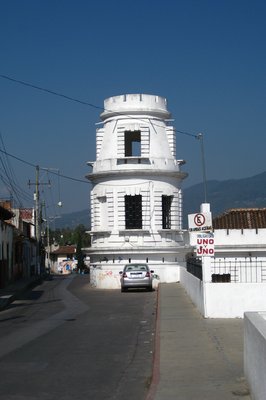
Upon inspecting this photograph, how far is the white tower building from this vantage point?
40.8 meters

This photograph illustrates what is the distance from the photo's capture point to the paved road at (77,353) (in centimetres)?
1107

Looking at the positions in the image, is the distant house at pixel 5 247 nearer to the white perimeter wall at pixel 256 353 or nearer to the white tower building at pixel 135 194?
the white tower building at pixel 135 194

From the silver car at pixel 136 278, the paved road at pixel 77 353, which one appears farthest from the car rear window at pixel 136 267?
the paved road at pixel 77 353

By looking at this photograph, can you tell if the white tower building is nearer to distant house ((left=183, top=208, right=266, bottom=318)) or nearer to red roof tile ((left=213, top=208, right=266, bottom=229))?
red roof tile ((left=213, top=208, right=266, bottom=229))

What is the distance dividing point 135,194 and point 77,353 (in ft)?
86.6

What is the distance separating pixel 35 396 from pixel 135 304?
17.9m

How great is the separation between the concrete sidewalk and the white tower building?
1913cm

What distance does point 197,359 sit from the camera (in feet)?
43.2

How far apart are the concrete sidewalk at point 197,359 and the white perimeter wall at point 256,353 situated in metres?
0.48

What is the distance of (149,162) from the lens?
41.4 m

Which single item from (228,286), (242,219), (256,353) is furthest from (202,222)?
(242,219)

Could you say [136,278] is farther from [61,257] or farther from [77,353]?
[61,257]

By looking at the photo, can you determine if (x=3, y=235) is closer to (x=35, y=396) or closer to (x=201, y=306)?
(x=201, y=306)

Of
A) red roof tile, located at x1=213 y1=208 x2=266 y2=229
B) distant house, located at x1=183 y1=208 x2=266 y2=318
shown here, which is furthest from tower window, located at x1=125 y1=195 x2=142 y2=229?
distant house, located at x1=183 y1=208 x2=266 y2=318
